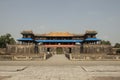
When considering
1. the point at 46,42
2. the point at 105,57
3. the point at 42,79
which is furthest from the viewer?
the point at 46,42

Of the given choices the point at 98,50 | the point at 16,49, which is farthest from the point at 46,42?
the point at 98,50

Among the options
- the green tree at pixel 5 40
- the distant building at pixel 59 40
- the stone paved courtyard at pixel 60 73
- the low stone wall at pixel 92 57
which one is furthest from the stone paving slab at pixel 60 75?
the green tree at pixel 5 40

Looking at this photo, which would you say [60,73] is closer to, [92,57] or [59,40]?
[92,57]

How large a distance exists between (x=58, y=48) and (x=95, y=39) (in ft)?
46.8

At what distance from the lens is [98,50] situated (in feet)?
194

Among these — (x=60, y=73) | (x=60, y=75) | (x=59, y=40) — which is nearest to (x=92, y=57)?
(x=60, y=73)

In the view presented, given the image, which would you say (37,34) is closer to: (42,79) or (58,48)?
(58,48)

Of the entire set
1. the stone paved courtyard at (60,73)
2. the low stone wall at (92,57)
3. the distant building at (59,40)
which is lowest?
the low stone wall at (92,57)

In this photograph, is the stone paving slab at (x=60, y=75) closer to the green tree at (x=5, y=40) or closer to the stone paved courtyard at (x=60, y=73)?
the stone paved courtyard at (x=60, y=73)

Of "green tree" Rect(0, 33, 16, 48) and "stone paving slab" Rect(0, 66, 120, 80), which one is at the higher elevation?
"green tree" Rect(0, 33, 16, 48)

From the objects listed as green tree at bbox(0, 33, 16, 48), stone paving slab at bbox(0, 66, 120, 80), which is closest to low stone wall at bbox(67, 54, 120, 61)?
stone paving slab at bbox(0, 66, 120, 80)

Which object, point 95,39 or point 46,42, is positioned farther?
point 46,42

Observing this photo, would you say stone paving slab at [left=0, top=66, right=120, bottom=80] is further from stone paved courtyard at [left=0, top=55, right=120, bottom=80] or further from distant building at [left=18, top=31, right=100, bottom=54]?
distant building at [left=18, top=31, right=100, bottom=54]

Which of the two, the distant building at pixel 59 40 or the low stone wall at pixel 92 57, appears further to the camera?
the distant building at pixel 59 40
